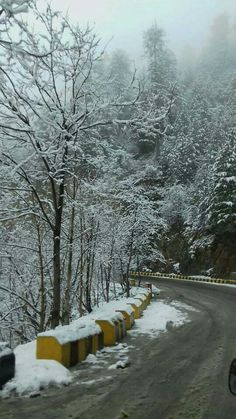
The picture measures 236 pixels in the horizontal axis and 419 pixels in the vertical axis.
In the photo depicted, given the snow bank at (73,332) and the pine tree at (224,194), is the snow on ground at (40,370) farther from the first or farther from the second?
the pine tree at (224,194)

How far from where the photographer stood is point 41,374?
23.1ft

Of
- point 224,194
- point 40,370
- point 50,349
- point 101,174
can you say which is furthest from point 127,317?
point 224,194

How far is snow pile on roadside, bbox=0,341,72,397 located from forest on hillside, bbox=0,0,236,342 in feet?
9.61

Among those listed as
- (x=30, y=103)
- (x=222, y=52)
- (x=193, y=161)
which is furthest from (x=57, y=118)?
(x=222, y=52)

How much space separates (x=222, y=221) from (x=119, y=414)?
36.3m

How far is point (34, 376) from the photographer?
6.95m

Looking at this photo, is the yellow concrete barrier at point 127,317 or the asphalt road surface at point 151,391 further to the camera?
the yellow concrete barrier at point 127,317

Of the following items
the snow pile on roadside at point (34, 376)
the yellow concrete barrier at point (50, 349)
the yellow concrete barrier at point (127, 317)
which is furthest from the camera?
the yellow concrete barrier at point (127, 317)

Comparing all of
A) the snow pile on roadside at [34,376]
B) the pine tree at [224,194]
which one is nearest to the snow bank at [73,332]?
the snow pile on roadside at [34,376]

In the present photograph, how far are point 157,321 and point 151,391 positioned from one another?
8.14m

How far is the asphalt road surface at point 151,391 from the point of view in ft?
18.5

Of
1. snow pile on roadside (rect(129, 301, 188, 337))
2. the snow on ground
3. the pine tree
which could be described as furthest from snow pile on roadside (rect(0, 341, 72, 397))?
the pine tree

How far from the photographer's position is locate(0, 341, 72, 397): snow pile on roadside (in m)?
6.60

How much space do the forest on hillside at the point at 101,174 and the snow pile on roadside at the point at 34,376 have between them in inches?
115
